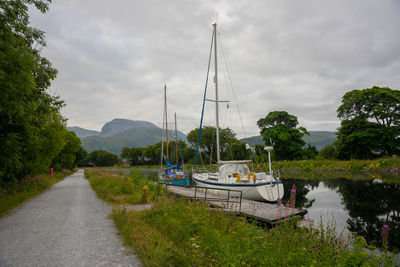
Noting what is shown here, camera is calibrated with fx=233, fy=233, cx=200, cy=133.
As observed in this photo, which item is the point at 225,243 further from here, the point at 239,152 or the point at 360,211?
the point at 239,152

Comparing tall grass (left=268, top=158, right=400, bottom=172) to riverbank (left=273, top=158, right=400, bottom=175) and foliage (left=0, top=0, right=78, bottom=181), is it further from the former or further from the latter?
foliage (left=0, top=0, right=78, bottom=181)

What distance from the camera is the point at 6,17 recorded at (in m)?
6.33

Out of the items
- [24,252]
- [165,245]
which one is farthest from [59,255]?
[165,245]

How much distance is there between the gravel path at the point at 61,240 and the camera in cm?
498

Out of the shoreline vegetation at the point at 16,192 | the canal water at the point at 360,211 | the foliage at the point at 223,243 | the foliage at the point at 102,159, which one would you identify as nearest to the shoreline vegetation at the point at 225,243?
the foliage at the point at 223,243

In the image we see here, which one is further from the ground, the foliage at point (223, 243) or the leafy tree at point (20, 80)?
the leafy tree at point (20, 80)

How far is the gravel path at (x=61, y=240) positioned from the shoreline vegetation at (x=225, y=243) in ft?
1.48

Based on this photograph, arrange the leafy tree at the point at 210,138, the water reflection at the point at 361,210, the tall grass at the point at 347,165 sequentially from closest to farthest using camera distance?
the water reflection at the point at 361,210
the tall grass at the point at 347,165
the leafy tree at the point at 210,138

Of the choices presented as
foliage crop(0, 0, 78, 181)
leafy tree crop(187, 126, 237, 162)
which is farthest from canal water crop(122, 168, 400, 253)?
leafy tree crop(187, 126, 237, 162)

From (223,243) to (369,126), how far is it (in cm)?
4466

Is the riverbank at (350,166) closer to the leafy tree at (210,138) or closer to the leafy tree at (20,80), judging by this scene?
the leafy tree at (20,80)

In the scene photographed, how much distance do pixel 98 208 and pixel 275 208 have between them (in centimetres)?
826

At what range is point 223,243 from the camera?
17.3 ft

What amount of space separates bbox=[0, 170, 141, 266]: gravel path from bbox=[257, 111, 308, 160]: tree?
4705 cm
